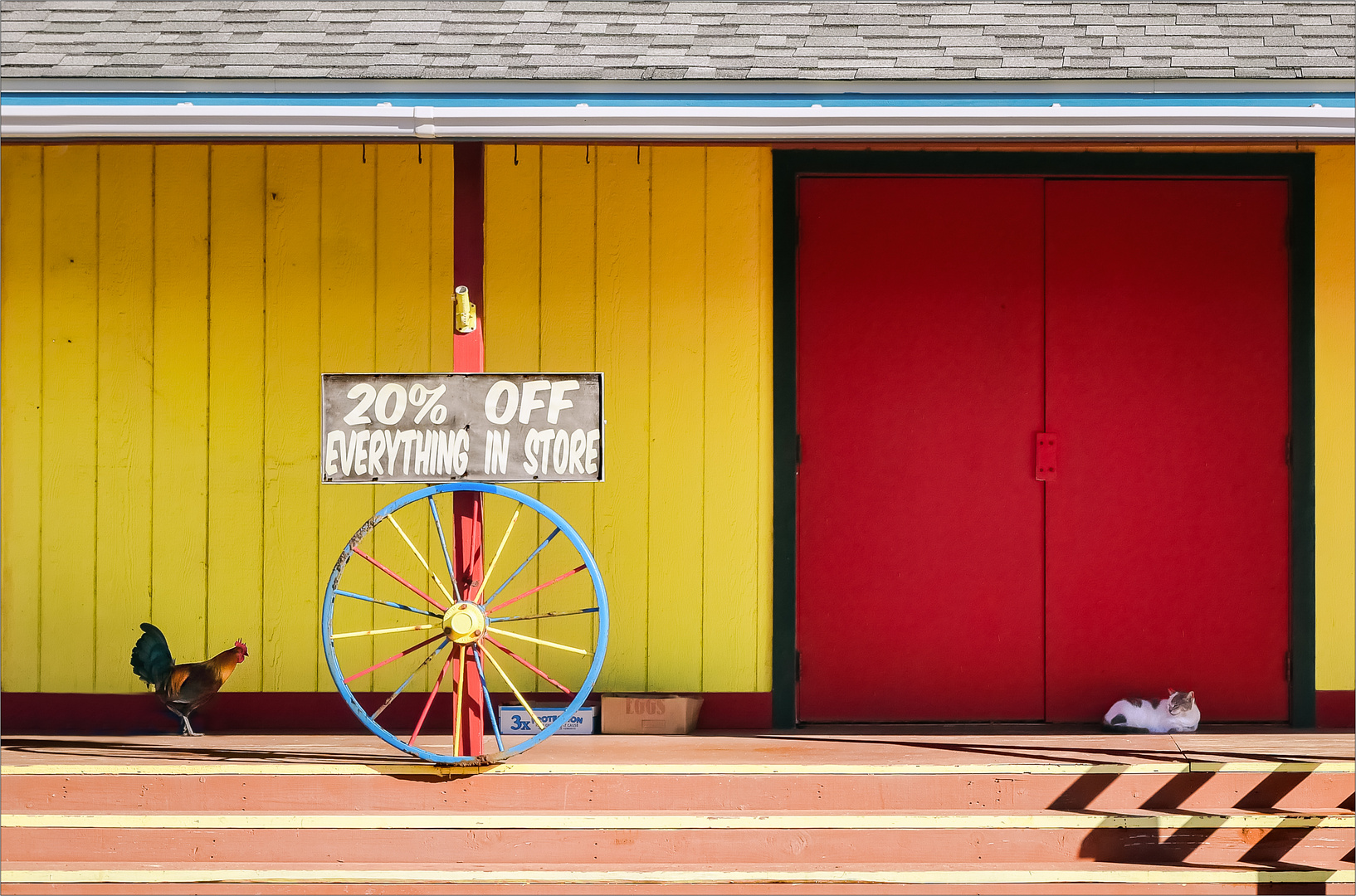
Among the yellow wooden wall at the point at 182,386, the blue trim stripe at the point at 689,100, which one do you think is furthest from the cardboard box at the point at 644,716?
the blue trim stripe at the point at 689,100

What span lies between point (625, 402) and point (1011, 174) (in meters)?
2.18

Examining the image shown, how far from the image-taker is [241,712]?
5473 mm

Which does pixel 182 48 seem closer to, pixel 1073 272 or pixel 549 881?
pixel 549 881

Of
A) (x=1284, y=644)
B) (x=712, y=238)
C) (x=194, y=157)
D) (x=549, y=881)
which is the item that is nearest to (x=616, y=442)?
(x=712, y=238)

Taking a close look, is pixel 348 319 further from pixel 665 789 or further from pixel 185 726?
pixel 665 789

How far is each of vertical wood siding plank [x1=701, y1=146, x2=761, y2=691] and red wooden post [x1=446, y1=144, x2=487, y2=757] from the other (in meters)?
1.44

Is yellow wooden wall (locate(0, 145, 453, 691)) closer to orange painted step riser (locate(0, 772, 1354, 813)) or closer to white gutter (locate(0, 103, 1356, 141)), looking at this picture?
orange painted step riser (locate(0, 772, 1354, 813))

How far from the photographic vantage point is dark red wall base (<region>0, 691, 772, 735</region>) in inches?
214

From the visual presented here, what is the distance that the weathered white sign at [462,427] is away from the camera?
429 centimetres

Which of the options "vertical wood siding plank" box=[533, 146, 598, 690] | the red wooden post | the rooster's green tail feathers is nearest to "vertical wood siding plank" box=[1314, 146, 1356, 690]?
"vertical wood siding plank" box=[533, 146, 598, 690]

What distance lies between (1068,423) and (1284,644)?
4.89ft

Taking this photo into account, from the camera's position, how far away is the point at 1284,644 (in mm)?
5512

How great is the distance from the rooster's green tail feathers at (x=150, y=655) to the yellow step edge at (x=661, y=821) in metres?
0.89

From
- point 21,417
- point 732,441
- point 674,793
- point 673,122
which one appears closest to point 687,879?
point 674,793
